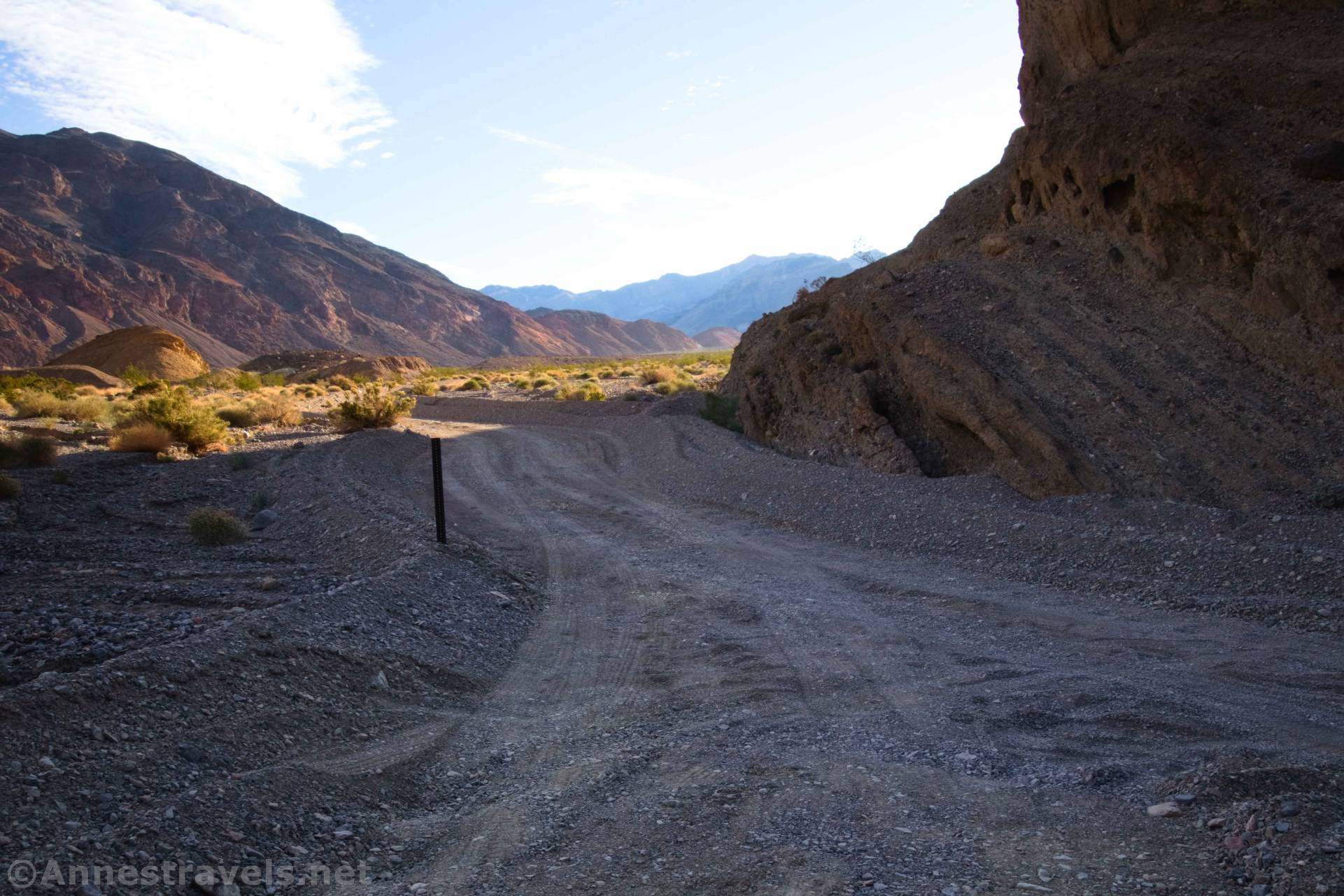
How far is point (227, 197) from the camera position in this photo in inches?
4801

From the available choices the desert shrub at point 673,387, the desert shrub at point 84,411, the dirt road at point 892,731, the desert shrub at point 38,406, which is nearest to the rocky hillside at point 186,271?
the desert shrub at point 38,406

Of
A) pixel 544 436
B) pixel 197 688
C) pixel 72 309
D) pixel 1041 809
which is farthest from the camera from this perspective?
pixel 72 309

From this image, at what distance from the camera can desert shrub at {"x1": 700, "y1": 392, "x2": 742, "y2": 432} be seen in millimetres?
22391

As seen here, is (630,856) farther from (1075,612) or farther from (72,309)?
(72,309)

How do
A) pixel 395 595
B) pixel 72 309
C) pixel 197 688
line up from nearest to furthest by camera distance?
pixel 197 688 < pixel 395 595 < pixel 72 309

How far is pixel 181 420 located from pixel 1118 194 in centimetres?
1935

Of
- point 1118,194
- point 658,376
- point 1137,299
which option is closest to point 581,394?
point 658,376

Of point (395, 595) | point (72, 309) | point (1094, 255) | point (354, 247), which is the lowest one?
point (395, 595)

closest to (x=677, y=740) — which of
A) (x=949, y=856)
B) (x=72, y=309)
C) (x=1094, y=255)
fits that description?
(x=949, y=856)

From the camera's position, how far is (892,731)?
20.0 ft

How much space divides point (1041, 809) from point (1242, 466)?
354 inches

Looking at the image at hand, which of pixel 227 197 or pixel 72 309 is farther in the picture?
pixel 227 197

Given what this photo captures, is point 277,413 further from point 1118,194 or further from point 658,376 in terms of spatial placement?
point 1118,194

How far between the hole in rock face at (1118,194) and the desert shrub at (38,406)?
29574 millimetres
